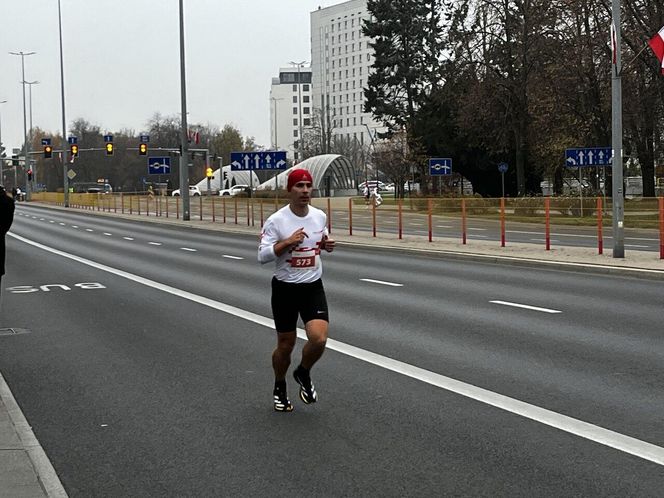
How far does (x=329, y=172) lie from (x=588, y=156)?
66137 mm

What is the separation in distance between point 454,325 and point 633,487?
6.73 m

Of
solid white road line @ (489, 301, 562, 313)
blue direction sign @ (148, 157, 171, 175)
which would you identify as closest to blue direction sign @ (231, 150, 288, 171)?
blue direction sign @ (148, 157, 171, 175)

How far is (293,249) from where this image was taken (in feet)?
23.9

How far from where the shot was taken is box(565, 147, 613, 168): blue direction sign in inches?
1388

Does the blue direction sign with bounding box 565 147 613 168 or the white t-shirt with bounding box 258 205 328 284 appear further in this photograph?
the blue direction sign with bounding box 565 147 613 168

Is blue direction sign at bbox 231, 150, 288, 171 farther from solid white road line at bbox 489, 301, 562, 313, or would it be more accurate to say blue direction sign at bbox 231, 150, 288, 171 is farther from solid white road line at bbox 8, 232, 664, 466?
solid white road line at bbox 8, 232, 664, 466

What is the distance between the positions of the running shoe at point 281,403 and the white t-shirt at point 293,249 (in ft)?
2.96

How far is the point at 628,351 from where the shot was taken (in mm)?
9945

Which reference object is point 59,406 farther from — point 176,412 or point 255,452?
point 255,452

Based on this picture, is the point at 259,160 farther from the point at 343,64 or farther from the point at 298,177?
the point at 343,64

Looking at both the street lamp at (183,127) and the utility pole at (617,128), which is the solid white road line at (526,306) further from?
the street lamp at (183,127)

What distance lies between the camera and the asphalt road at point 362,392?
19.0 ft

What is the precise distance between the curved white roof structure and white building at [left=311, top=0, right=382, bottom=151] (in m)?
71.5

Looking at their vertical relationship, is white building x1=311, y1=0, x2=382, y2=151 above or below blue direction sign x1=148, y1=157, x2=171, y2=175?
above
